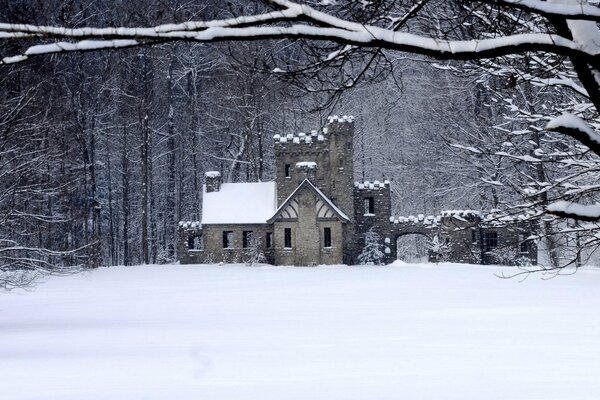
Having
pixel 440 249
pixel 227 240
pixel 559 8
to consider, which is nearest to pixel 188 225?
pixel 227 240

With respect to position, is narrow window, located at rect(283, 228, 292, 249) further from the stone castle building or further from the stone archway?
the stone archway

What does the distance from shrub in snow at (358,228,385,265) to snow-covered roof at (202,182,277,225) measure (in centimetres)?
506

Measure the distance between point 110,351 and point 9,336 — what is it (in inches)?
121

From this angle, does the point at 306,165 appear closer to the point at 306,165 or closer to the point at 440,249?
the point at 306,165

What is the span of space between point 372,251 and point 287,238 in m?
4.36

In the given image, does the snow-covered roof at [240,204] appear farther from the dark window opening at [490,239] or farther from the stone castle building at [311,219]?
the dark window opening at [490,239]

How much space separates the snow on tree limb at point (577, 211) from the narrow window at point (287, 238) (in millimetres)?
33758

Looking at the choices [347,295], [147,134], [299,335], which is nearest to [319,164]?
[147,134]

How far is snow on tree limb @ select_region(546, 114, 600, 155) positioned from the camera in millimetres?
3639

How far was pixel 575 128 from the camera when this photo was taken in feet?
12.0

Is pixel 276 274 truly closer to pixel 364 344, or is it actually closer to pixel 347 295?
pixel 347 295

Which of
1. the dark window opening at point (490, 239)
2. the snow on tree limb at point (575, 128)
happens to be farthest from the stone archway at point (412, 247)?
the snow on tree limb at point (575, 128)

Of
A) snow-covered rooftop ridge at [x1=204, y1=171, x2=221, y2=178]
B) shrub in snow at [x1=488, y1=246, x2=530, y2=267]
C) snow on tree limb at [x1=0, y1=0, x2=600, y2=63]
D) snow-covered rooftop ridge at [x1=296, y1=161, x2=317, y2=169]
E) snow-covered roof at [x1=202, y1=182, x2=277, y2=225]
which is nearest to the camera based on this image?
snow on tree limb at [x1=0, y1=0, x2=600, y2=63]

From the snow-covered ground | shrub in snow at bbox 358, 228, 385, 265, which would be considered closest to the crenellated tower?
shrub in snow at bbox 358, 228, 385, 265
